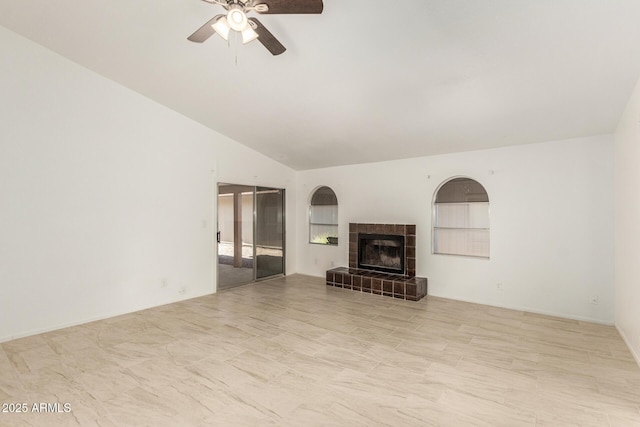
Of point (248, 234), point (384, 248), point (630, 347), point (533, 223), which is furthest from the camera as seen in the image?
point (248, 234)

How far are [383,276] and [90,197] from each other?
479 cm

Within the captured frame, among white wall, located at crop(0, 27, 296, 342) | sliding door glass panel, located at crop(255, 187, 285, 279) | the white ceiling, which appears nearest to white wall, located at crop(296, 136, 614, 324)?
the white ceiling

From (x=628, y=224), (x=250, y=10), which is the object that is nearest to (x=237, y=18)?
(x=250, y=10)

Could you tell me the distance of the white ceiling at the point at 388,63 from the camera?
2467mm

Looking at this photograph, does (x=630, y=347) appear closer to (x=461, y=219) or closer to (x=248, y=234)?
(x=461, y=219)

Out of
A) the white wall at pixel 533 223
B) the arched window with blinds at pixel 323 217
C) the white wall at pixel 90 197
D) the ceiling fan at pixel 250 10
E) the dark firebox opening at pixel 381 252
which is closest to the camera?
the ceiling fan at pixel 250 10

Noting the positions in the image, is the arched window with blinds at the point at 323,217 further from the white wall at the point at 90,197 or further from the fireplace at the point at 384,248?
the white wall at the point at 90,197

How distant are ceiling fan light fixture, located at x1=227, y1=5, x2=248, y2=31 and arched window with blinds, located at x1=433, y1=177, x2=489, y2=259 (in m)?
4.32

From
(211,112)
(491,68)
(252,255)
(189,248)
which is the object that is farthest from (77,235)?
(491,68)

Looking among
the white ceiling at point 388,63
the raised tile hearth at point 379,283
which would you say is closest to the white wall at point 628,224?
the white ceiling at point 388,63

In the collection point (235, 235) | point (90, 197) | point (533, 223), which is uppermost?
point (90, 197)

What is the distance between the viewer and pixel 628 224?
332 cm

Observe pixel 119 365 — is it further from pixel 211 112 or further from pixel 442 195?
pixel 442 195

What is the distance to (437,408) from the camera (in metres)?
2.35
